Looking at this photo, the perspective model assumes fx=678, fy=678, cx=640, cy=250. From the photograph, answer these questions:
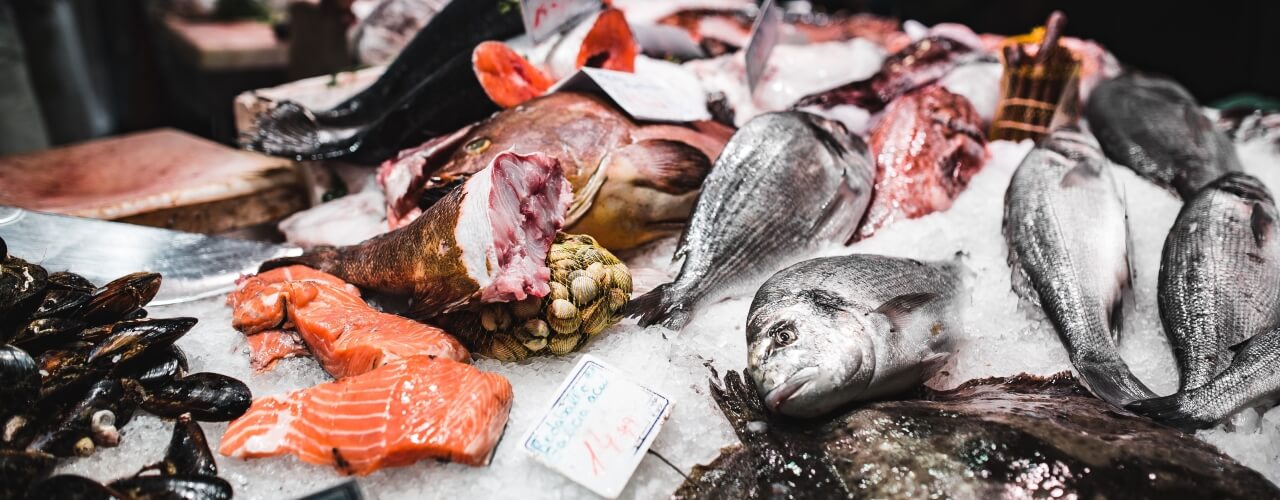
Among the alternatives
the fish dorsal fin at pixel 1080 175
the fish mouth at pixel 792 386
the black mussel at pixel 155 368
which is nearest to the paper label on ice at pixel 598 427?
the fish mouth at pixel 792 386

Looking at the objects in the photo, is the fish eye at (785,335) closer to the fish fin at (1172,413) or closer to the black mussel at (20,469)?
the fish fin at (1172,413)

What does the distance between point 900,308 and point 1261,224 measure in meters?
1.42

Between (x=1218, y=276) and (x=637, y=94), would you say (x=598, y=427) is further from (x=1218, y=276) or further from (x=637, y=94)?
(x=1218, y=276)

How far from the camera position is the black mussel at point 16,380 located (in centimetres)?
149

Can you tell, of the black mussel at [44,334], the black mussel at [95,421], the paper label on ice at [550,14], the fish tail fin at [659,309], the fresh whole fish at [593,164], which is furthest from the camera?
the paper label on ice at [550,14]

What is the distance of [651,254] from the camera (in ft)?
9.00

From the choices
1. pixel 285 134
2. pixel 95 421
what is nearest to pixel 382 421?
pixel 95 421

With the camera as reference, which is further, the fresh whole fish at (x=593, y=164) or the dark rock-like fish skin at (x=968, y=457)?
the fresh whole fish at (x=593, y=164)

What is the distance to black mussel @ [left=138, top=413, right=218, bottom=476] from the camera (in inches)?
62.1

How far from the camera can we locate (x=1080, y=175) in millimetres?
2617

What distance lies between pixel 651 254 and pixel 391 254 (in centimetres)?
104

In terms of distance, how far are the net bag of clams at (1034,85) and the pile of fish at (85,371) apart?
3616 millimetres

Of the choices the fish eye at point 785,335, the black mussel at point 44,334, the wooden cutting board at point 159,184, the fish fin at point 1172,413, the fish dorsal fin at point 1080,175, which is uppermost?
the fish dorsal fin at point 1080,175

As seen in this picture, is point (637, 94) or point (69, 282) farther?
point (637, 94)
